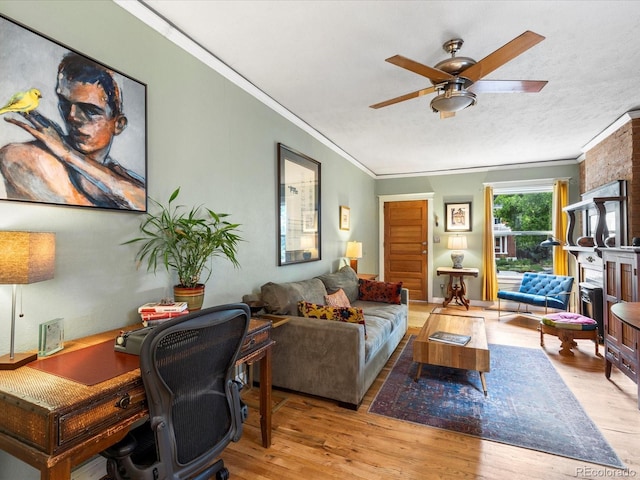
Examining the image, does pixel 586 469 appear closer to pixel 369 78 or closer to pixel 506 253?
pixel 369 78

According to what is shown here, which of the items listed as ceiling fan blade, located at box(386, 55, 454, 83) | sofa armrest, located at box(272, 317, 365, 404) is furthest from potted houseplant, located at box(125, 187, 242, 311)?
ceiling fan blade, located at box(386, 55, 454, 83)

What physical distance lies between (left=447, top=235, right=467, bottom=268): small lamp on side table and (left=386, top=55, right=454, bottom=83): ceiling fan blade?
431 centimetres

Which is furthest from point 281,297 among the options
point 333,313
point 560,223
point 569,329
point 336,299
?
point 560,223

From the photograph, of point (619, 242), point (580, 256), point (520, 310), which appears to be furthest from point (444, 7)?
point (520, 310)

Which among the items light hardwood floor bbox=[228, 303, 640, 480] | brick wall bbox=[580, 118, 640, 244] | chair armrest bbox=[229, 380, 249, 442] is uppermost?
brick wall bbox=[580, 118, 640, 244]

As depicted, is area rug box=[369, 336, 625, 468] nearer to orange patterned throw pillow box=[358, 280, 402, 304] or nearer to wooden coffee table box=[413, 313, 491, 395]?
wooden coffee table box=[413, 313, 491, 395]

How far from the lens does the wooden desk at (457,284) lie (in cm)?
575

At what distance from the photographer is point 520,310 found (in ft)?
18.3

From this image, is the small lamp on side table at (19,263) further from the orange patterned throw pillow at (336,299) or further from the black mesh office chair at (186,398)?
the orange patterned throw pillow at (336,299)

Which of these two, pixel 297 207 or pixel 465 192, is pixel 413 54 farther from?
pixel 465 192

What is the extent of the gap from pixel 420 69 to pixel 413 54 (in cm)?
42

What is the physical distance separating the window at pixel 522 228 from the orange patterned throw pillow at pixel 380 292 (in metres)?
3.14

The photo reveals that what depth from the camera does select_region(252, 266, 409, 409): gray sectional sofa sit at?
2.44 meters

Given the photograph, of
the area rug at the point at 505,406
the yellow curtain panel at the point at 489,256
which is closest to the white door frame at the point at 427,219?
the yellow curtain panel at the point at 489,256
